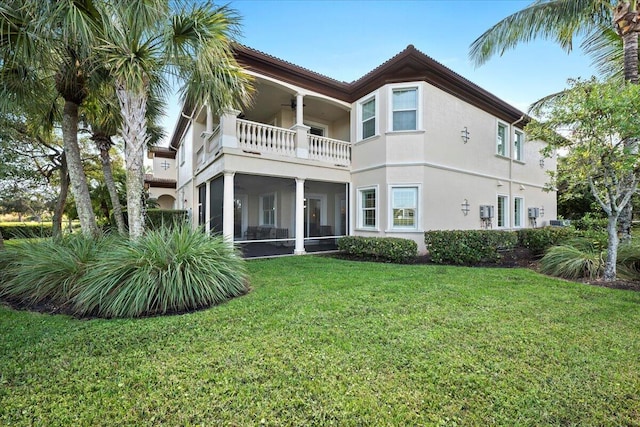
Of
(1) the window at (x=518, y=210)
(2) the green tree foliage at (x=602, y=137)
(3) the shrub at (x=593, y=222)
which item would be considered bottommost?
(3) the shrub at (x=593, y=222)

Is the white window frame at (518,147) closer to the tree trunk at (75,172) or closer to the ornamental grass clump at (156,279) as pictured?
the ornamental grass clump at (156,279)

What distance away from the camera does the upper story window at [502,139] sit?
43.4 ft

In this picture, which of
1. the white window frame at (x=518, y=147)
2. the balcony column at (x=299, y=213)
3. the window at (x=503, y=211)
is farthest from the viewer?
the white window frame at (x=518, y=147)

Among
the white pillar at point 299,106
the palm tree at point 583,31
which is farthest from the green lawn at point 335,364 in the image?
the white pillar at point 299,106

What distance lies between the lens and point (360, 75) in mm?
11070

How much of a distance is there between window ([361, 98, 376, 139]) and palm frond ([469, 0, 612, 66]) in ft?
12.7

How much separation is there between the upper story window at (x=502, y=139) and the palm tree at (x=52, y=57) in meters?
15.0

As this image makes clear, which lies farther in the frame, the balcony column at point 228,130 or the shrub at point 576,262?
the balcony column at point 228,130

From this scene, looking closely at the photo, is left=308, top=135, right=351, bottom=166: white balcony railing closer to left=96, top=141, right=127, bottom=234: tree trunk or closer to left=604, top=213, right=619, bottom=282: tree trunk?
left=96, top=141, right=127, bottom=234: tree trunk

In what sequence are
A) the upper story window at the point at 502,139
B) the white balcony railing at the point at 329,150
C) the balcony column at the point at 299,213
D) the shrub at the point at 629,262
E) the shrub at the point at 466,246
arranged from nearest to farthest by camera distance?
the shrub at the point at 629,262 < the shrub at the point at 466,246 < the balcony column at the point at 299,213 < the white balcony railing at the point at 329,150 < the upper story window at the point at 502,139

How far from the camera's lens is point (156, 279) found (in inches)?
175

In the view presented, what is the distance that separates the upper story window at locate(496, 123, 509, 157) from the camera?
13.2 m

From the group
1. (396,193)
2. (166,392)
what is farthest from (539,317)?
(396,193)

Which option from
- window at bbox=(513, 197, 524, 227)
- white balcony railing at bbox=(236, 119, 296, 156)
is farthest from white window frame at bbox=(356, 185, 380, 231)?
window at bbox=(513, 197, 524, 227)
